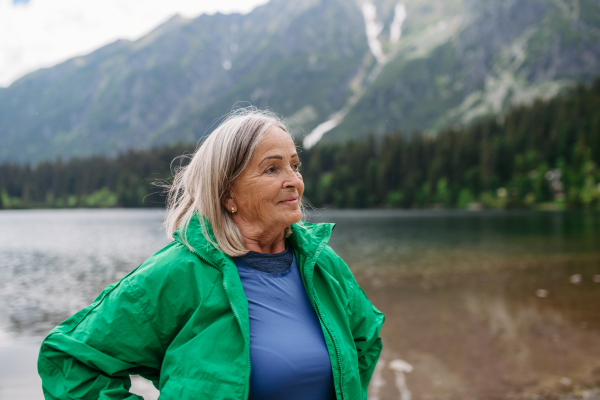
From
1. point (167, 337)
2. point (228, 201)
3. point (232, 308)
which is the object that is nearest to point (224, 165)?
point (228, 201)

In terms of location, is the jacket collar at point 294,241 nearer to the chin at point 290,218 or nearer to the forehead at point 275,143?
the chin at point 290,218

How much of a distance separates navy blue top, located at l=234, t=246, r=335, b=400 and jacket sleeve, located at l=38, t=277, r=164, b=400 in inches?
19.9

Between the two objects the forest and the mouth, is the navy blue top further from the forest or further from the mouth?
the forest

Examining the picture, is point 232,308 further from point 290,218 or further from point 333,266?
point 333,266

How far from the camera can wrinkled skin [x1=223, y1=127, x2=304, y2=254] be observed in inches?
97.0

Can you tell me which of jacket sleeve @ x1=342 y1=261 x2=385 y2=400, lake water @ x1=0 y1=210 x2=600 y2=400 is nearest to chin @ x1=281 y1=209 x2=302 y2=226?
jacket sleeve @ x1=342 y1=261 x2=385 y2=400

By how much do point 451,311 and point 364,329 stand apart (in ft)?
44.4

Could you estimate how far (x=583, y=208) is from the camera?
90.9 m

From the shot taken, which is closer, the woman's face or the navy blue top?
the navy blue top

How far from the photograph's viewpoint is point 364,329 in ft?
8.79

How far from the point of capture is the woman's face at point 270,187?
2.46m

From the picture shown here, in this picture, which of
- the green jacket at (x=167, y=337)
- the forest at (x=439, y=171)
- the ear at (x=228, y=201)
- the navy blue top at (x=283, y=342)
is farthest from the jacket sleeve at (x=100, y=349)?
the forest at (x=439, y=171)

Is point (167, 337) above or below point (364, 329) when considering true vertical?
above

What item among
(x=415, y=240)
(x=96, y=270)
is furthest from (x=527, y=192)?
(x=96, y=270)
